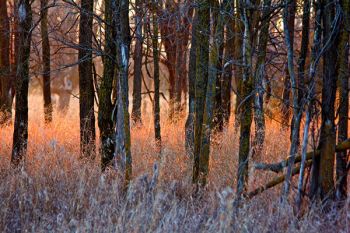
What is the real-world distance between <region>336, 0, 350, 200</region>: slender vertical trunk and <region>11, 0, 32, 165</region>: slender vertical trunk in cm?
392

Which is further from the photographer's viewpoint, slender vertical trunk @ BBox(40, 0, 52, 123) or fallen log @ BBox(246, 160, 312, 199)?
slender vertical trunk @ BBox(40, 0, 52, 123)

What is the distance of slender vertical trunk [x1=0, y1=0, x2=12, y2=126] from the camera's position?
11.1m

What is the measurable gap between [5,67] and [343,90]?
8.84 meters

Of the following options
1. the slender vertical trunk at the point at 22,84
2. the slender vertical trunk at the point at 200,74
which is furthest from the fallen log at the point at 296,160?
the slender vertical trunk at the point at 22,84

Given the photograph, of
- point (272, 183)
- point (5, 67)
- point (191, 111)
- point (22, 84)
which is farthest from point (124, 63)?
point (5, 67)

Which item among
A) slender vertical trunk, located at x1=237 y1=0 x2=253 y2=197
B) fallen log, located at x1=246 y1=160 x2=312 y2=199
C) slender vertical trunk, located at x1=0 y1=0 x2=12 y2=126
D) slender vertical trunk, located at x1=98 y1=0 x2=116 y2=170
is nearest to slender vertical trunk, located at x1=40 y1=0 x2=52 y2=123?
slender vertical trunk, located at x1=0 y1=0 x2=12 y2=126

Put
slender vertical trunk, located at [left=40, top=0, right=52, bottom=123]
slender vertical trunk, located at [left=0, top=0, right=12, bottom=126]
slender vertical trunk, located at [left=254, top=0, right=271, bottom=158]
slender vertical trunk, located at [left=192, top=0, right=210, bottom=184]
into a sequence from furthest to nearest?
slender vertical trunk, located at [left=0, top=0, right=12, bottom=126] < slender vertical trunk, located at [left=40, top=0, right=52, bottom=123] < slender vertical trunk, located at [left=192, top=0, right=210, bottom=184] < slender vertical trunk, located at [left=254, top=0, right=271, bottom=158]

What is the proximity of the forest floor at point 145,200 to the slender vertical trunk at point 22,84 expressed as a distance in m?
0.22

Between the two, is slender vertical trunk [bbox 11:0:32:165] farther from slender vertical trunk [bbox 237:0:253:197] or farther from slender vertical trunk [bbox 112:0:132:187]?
slender vertical trunk [bbox 237:0:253:197]

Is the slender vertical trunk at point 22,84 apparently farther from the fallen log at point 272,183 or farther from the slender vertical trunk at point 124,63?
the fallen log at point 272,183

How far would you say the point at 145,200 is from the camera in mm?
5098

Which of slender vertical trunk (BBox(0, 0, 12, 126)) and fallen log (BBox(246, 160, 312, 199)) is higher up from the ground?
slender vertical trunk (BBox(0, 0, 12, 126))

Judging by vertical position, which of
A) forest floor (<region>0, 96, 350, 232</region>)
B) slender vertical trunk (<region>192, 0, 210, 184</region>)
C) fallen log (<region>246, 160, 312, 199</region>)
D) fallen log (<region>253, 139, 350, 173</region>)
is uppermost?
slender vertical trunk (<region>192, 0, 210, 184</region>)

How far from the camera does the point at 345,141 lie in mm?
4625
